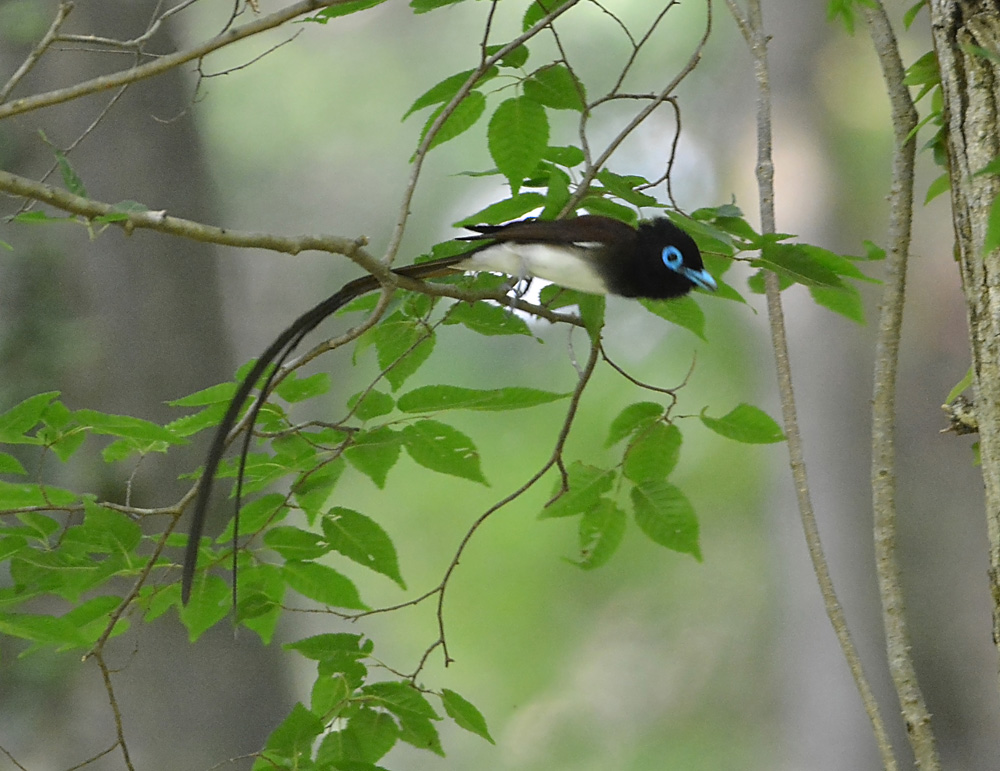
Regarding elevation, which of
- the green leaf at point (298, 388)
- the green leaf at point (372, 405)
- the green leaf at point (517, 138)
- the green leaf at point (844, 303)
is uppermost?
the green leaf at point (517, 138)

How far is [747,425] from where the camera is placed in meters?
1.22

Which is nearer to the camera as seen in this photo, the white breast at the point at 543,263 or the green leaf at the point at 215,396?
the green leaf at the point at 215,396

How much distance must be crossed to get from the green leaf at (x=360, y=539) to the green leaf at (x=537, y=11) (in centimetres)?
70

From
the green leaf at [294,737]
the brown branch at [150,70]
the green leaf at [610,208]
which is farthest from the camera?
the green leaf at [610,208]

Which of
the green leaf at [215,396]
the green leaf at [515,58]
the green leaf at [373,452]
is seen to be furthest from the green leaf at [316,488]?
the green leaf at [515,58]

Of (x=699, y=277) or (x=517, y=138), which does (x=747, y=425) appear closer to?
(x=699, y=277)

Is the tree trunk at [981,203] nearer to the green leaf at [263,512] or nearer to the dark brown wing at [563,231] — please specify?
the dark brown wing at [563,231]

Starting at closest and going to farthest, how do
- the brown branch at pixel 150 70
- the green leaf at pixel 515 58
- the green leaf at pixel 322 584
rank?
the brown branch at pixel 150 70
the green leaf at pixel 322 584
the green leaf at pixel 515 58

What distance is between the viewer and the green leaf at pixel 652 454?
1274 millimetres

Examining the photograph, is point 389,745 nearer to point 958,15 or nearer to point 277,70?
point 958,15

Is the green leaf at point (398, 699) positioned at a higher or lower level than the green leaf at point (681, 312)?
lower

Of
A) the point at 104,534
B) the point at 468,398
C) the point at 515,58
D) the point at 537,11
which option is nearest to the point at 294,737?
the point at 104,534

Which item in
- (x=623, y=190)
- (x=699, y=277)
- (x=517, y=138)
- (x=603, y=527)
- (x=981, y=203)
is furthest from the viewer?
(x=699, y=277)

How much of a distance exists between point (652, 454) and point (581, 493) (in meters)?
0.11
